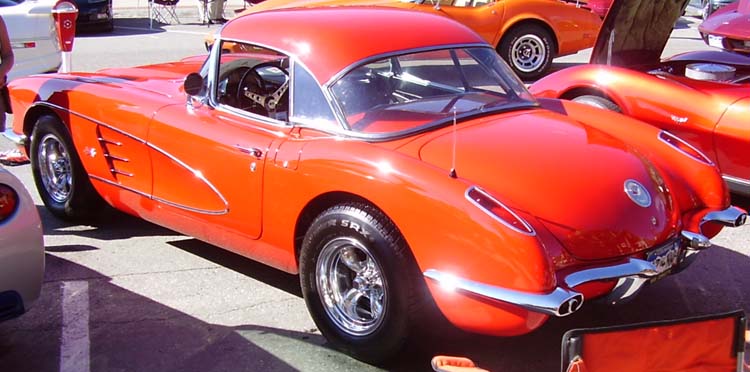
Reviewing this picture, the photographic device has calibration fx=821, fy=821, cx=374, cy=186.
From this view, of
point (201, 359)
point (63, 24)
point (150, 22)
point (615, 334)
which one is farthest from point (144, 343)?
point (150, 22)

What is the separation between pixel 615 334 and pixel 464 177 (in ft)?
Result: 3.39

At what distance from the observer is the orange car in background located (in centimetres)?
1083

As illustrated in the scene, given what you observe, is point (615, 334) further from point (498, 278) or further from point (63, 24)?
point (63, 24)

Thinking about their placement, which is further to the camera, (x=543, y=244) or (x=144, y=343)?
(x=144, y=343)

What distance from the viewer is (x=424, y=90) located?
4336 millimetres

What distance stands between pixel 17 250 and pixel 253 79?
1.81 metres

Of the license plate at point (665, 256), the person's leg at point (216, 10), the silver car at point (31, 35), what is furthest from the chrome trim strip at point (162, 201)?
the person's leg at point (216, 10)

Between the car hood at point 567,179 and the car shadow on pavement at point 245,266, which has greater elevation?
the car hood at point 567,179

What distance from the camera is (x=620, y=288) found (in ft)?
10.9

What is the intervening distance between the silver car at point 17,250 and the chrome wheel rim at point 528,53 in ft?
28.1

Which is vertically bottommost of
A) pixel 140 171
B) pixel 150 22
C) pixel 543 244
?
pixel 150 22

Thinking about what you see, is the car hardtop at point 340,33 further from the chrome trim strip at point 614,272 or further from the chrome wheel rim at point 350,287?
the chrome trim strip at point 614,272

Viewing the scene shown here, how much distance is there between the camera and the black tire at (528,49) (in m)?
11.2

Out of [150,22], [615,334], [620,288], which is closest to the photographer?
[615,334]
